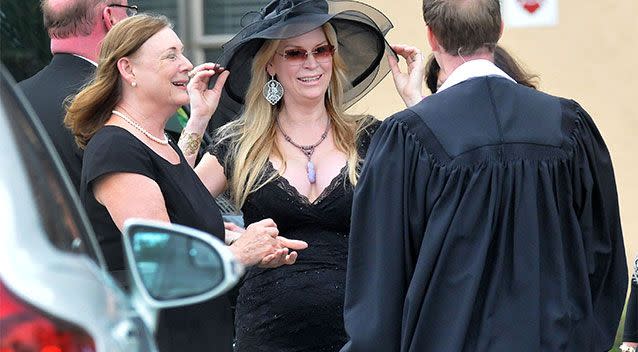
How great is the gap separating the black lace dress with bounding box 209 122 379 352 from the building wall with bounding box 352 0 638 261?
3622mm

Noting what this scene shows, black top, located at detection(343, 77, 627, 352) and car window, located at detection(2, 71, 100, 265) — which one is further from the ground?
car window, located at detection(2, 71, 100, 265)

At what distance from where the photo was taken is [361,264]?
3703mm

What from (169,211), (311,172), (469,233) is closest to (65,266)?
(469,233)

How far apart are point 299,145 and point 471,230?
3.98 feet

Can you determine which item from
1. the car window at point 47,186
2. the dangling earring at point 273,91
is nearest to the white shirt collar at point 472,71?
the dangling earring at point 273,91

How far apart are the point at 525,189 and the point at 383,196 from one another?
0.38 metres

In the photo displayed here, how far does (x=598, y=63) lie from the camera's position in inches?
321

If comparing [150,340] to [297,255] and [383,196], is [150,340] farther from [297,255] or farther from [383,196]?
[297,255]

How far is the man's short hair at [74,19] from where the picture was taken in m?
4.97

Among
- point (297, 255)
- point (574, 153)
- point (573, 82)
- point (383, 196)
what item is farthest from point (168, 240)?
point (573, 82)

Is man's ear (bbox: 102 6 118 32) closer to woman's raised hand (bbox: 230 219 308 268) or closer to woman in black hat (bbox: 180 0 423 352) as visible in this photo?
woman in black hat (bbox: 180 0 423 352)

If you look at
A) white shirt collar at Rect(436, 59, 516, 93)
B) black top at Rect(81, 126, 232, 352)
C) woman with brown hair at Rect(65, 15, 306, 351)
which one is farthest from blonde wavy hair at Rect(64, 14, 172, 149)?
white shirt collar at Rect(436, 59, 516, 93)

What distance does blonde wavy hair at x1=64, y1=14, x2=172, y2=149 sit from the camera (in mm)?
4105

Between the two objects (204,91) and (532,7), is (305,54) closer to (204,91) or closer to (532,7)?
(204,91)
